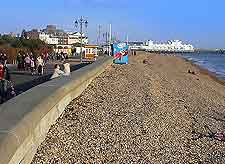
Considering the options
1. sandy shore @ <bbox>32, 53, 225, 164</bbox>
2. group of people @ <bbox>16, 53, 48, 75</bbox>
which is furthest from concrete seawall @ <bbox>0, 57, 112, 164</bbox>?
group of people @ <bbox>16, 53, 48, 75</bbox>

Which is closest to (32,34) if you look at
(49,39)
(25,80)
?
(49,39)

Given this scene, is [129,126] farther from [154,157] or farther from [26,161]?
[26,161]

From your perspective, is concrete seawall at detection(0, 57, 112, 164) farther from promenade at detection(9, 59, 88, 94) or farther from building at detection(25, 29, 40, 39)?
building at detection(25, 29, 40, 39)

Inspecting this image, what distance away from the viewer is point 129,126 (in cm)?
1100

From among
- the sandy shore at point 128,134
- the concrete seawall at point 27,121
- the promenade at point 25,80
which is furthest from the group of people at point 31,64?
the concrete seawall at point 27,121

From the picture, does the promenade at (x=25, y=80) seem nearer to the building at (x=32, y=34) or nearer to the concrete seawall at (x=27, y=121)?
the concrete seawall at (x=27, y=121)

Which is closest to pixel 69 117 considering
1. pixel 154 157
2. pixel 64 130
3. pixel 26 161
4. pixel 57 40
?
pixel 64 130

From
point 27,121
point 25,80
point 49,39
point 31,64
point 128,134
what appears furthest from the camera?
point 49,39

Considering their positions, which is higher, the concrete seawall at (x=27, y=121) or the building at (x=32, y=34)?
the concrete seawall at (x=27, y=121)

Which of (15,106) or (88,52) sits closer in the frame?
(15,106)

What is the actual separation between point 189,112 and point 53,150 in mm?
8879

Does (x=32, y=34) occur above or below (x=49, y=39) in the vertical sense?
above

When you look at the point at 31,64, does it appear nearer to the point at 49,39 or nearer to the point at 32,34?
the point at 49,39

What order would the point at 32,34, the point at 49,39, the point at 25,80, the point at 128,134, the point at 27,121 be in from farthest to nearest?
the point at 32,34, the point at 49,39, the point at 25,80, the point at 128,134, the point at 27,121
